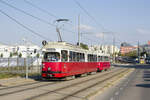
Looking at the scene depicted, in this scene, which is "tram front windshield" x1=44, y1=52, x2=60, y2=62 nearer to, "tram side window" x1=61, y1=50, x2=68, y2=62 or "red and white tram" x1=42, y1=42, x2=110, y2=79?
"red and white tram" x1=42, y1=42, x2=110, y2=79

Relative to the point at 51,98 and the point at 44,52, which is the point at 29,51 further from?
the point at 51,98

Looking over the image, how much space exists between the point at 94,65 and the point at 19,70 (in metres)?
9.31

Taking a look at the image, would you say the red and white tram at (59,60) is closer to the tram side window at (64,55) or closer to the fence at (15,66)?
the tram side window at (64,55)

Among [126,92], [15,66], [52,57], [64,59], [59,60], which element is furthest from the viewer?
[15,66]

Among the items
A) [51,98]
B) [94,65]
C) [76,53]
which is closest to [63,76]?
[76,53]

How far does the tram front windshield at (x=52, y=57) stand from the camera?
20.2 m

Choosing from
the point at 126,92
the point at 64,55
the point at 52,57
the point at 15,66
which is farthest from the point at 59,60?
the point at 15,66

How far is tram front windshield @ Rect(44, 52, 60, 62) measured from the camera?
20.2 meters

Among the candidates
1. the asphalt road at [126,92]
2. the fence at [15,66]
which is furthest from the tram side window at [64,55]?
the fence at [15,66]

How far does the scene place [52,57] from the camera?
20391 mm

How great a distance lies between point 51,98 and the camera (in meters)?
11.4

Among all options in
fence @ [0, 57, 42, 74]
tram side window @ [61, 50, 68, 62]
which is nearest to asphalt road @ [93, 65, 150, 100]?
tram side window @ [61, 50, 68, 62]

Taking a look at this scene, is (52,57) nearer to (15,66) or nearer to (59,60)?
(59,60)

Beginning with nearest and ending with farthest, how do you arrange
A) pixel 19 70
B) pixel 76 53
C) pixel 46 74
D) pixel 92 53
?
pixel 46 74, pixel 76 53, pixel 19 70, pixel 92 53
